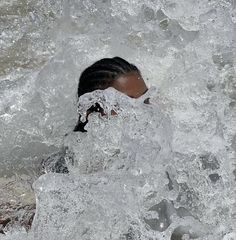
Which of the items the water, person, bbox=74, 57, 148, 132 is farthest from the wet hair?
the water

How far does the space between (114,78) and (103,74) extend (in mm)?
78

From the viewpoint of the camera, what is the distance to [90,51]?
349cm

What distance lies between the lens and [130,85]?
295cm

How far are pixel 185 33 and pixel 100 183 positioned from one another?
3.66ft

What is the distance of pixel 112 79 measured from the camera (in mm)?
2975

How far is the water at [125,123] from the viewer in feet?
8.83

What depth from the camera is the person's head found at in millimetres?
2936

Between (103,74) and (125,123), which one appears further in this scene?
(103,74)

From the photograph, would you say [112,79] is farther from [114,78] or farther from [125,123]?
[125,123]

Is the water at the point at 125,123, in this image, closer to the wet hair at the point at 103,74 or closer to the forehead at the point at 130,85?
the forehead at the point at 130,85

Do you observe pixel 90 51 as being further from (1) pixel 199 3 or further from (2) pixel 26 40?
(1) pixel 199 3

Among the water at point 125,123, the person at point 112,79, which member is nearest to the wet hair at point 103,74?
the person at point 112,79

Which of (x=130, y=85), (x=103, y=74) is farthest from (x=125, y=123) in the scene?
(x=103, y=74)

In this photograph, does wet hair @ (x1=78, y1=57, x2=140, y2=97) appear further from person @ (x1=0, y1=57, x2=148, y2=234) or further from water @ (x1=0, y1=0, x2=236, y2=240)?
water @ (x1=0, y1=0, x2=236, y2=240)
